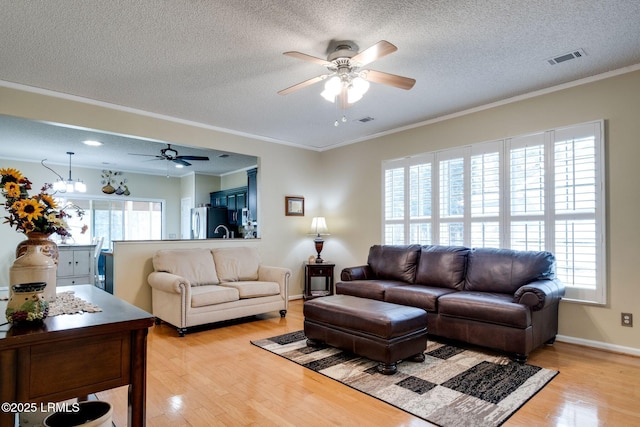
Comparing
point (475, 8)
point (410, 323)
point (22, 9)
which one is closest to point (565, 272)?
point (410, 323)

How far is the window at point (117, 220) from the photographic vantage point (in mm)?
7945

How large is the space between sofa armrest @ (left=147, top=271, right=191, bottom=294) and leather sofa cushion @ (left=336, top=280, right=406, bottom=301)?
186 centimetres

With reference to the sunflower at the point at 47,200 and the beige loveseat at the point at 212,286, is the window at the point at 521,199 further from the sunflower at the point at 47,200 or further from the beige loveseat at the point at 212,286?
the sunflower at the point at 47,200

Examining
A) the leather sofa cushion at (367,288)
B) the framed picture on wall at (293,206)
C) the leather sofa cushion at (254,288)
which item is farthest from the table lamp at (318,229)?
the leather sofa cushion at (367,288)

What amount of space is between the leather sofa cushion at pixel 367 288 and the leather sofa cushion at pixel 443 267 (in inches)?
12.1

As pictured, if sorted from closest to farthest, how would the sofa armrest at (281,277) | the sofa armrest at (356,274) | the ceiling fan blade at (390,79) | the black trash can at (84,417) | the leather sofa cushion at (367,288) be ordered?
the black trash can at (84,417), the ceiling fan blade at (390,79), the leather sofa cushion at (367,288), the sofa armrest at (356,274), the sofa armrest at (281,277)

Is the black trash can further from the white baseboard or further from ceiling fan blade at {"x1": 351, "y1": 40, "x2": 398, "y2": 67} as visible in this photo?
the white baseboard

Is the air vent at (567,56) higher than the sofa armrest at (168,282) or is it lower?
higher

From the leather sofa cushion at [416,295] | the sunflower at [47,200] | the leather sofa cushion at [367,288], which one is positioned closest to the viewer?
the sunflower at [47,200]

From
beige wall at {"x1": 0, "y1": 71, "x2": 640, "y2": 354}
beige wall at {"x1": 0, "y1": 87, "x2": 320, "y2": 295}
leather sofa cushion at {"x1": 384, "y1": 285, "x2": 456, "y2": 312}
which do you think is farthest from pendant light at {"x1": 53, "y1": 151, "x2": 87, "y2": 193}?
leather sofa cushion at {"x1": 384, "y1": 285, "x2": 456, "y2": 312}

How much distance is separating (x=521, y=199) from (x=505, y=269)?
869 millimetres

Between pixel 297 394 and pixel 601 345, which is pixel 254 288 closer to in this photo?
pixel 297 394

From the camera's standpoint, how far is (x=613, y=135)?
11.5 feet

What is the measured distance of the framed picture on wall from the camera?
20.0 ft
